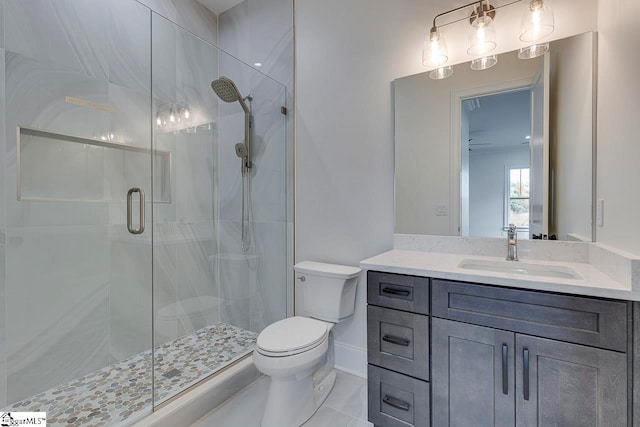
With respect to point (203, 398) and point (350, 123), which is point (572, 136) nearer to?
point (350, 123)

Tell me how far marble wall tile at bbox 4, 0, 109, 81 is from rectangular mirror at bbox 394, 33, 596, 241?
201cm

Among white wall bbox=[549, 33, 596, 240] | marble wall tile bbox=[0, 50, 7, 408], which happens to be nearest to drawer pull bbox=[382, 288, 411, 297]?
white wall bbox=[549, 33, 596, 240]

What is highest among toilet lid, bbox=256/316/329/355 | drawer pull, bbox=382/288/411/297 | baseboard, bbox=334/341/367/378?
drawer pull, bbox=382/288/411/297

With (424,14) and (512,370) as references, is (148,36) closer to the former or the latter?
(424,14)

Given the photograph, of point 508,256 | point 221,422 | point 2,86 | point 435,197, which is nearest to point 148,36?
point 2,86

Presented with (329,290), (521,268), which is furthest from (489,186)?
(329,290)

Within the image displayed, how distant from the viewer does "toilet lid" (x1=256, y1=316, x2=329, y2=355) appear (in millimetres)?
1452

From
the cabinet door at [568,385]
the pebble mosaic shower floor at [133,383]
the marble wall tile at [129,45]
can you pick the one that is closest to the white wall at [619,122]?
the cabinet door at [568,385]

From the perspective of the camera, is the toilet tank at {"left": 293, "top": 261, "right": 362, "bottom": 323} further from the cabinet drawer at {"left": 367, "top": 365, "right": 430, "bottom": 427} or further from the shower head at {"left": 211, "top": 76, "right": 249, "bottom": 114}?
the shower head at {"left": 211, "top": 76, "right": 249, "bottom": 114}

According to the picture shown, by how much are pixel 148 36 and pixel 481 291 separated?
274 centimetres

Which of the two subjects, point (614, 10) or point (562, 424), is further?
point (614, 10)

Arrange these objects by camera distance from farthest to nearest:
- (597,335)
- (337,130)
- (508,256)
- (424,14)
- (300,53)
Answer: (300,53) < (337,130) < (424,14) < (508,256) < (597,335)

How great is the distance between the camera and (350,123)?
2.03 meters

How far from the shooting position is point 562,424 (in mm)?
1003
